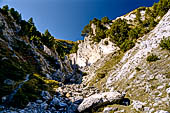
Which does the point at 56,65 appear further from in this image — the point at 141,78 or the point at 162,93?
the point at 162,93

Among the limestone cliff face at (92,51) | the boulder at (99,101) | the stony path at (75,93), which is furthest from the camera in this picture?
the limestone cliff face at (92,51)

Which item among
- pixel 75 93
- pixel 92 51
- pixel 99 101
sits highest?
pixel 92 51

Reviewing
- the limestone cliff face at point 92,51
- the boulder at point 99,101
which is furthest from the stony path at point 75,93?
the limestone cliff face at point 92,51

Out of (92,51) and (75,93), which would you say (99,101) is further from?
(92,51)

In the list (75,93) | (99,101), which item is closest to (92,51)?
(75,93)

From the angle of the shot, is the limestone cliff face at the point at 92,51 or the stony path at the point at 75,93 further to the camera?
the limestone cliff face at the point at 92,51

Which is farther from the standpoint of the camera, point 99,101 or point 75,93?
point 75,93

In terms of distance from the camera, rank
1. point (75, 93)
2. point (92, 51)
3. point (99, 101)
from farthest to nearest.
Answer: point (92, 51) → point (75, 93) → point (99, 101)

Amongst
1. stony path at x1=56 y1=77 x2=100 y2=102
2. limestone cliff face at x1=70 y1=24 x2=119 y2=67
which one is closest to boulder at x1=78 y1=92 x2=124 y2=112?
stony path at x1=56 y1=77 x2=100 y2=102

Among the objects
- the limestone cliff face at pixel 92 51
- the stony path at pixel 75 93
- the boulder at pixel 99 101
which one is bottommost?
the boulder at pixel 99 101

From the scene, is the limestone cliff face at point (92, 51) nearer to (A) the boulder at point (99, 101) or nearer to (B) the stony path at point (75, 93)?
(B) the stony path at point (75, 93)

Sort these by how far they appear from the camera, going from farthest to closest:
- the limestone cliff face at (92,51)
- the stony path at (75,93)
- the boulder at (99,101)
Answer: the limestone cliff face at (92,51), the stony path at (75,93), the boulder at (99,101)

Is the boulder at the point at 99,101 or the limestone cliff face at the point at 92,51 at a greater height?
the limestone cliff face at the point at 92,51

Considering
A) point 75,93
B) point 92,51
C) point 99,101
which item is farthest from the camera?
point 92,51
